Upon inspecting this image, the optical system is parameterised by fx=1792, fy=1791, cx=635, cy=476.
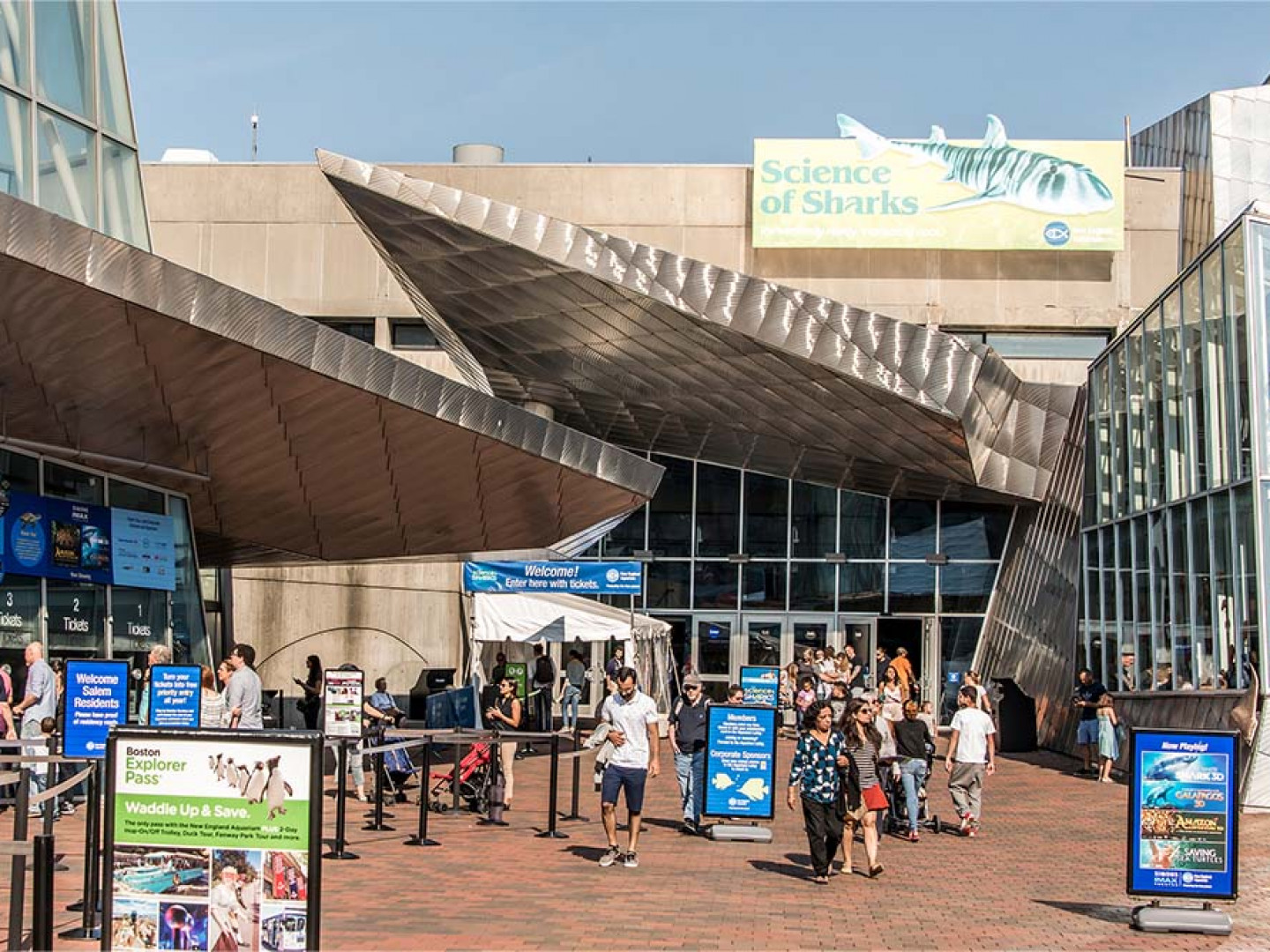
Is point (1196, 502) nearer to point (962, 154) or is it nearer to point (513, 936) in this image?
point (513, 936)

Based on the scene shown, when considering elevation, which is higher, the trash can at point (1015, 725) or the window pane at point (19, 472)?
the window pane at point (19, 472)

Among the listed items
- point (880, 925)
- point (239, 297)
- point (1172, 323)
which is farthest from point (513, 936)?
point (1172, 323)

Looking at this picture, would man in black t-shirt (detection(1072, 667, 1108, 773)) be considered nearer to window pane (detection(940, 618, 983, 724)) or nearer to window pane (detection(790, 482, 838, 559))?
window pane (detection(940, 618, 983, 724))

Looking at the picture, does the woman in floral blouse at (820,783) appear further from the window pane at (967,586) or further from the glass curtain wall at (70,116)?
the window pane at (967,586)

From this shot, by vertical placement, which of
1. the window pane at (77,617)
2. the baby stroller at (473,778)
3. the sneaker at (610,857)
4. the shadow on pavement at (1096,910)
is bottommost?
the shadow on pavement at (1096,910)

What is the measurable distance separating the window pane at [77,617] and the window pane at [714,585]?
19.5 m

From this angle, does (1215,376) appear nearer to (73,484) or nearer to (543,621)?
(543,621)

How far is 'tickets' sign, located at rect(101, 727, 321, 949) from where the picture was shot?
6.68 m

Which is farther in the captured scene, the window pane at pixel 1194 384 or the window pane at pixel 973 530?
the window pane at pixel 973 530

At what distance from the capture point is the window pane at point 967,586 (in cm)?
3822

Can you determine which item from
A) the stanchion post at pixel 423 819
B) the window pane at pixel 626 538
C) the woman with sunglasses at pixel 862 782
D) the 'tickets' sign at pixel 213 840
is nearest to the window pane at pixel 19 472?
the stanchion post at pixel 423 819

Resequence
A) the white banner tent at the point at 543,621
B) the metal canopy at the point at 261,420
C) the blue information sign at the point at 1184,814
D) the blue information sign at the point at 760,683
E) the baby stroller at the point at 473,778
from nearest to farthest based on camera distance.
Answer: the blue information sign at the point at 1184,814, the metal canopy at the point at 261,420, the baby stroller at the point at 473,778, the blue information sign at the point at 760,683, the white banner tent at the point at 543,621

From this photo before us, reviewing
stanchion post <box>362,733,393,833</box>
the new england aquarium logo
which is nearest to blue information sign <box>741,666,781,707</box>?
stanchion post <box>362,733,393,833</box>

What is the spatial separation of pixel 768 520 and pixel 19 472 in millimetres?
21703
